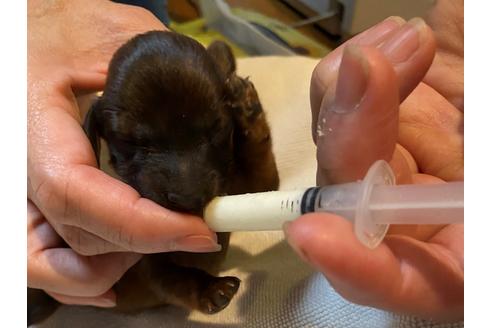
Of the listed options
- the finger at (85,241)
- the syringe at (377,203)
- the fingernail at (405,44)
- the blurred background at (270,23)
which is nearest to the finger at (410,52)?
the fingernail at (405,44)

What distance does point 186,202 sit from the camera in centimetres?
90

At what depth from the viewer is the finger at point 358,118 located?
73cm

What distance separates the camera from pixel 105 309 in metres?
1.24

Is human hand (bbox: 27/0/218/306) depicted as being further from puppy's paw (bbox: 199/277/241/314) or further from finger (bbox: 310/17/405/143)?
finger (bbox: 310/17/405/143)

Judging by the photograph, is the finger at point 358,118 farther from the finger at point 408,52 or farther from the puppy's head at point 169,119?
the puppy's head at point 169,119

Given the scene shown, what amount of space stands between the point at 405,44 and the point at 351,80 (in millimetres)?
135

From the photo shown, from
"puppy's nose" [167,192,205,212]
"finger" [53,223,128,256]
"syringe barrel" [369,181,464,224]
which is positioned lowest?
"finger" [53,223,128,256]

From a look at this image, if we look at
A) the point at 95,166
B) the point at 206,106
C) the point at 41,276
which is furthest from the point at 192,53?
the point at 41,276

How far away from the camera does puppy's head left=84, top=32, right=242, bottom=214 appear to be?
3.09ft

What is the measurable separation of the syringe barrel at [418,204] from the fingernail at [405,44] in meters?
0.23

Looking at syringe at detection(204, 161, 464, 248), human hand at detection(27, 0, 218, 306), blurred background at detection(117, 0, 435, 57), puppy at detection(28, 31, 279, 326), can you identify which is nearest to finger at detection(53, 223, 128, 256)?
human hand at detection(27, 0, 218, 306)

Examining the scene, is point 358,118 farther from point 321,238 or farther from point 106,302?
point 106,302

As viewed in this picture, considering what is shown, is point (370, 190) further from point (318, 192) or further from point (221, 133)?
point (221, 133)

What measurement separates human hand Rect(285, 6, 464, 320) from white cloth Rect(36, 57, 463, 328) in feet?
0.12
